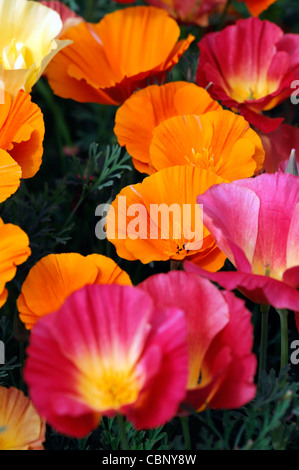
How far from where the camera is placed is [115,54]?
0.88m

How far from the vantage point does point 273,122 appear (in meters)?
0.79

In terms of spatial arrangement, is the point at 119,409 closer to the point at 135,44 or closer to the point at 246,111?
the point at 246,111

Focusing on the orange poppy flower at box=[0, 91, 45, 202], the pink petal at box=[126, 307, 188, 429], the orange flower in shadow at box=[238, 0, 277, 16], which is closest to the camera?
the pink petal at box=[126, 307, 188, 429]

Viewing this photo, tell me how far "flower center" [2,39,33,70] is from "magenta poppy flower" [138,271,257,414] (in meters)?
0.36

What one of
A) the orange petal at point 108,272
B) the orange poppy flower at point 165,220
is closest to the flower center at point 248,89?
the orange poppy flower at point 165,220

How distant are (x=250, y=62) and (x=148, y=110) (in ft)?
0.63

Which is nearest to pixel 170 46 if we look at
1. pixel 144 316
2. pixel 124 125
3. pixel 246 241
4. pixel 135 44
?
pixel 135 44

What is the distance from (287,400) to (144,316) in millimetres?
135

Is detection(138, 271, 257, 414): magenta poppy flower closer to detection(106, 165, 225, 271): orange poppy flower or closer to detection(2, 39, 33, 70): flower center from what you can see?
detection(106, 165, 225, 271): orange poppy flower

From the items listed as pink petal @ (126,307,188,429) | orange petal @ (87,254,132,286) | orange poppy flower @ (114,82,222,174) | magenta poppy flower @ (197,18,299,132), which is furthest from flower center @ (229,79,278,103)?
pink petal @ (126,307,188,429)

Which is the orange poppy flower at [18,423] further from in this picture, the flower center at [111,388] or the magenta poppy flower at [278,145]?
the magenta poppy flower at [278,145]

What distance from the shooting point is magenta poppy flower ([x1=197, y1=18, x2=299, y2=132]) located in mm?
821

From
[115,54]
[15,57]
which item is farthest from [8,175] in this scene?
[115,54]

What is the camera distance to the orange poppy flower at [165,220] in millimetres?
638
